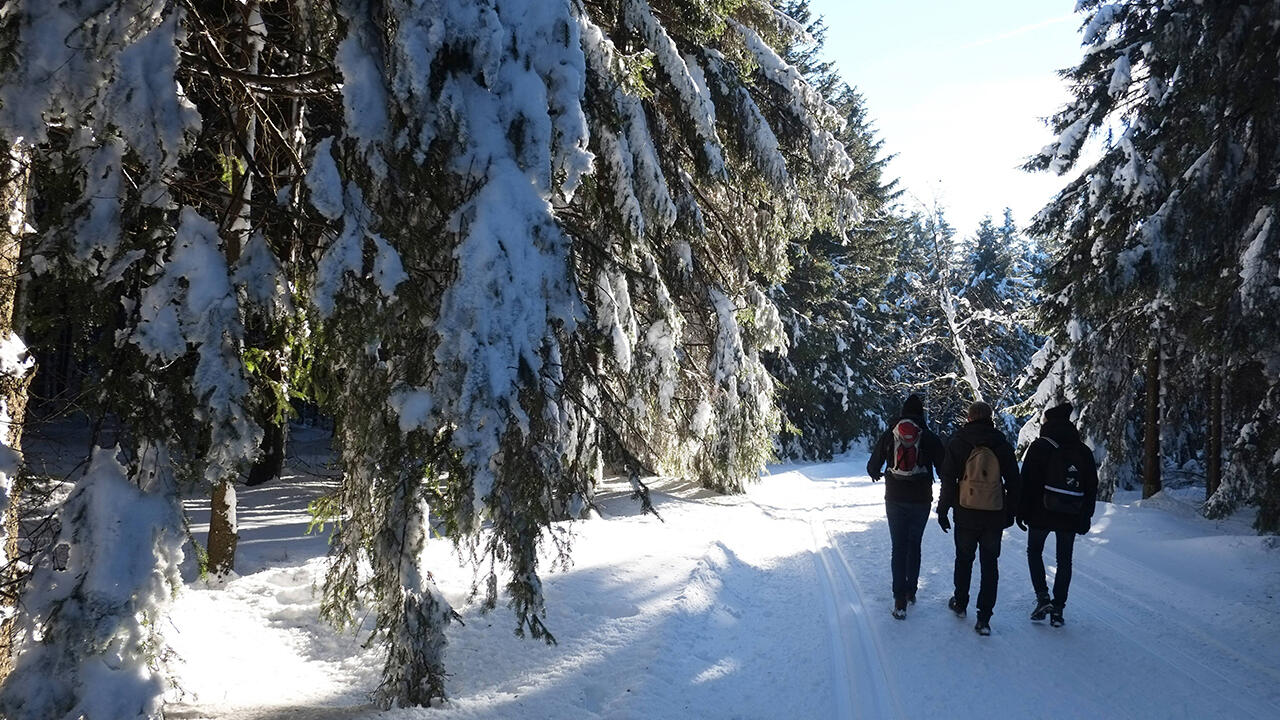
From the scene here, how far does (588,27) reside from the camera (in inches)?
240

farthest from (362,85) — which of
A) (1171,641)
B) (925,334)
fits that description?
(925,334)

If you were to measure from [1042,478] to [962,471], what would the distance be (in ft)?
2.53

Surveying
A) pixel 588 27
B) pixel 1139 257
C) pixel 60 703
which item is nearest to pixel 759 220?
pixel 1139 257

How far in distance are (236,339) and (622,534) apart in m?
6.91

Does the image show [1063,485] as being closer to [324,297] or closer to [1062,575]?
[1062,575]

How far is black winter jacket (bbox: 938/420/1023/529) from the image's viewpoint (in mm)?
6519

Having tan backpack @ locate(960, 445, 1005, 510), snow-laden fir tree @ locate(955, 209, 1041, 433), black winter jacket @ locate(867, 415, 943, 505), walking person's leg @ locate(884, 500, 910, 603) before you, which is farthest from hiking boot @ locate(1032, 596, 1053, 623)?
snow-laden fir tree @ locate(955, 209, 1041, 433)

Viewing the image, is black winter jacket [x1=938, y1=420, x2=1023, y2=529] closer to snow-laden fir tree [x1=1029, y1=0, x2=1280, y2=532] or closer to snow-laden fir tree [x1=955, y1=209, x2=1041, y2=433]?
snow-laden fir tree [x1=1029, y1=0, x2=1280, y2=532]

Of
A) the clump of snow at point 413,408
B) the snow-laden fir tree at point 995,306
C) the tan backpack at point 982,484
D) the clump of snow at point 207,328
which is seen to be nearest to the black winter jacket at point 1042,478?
the tan backpack at point 982,484

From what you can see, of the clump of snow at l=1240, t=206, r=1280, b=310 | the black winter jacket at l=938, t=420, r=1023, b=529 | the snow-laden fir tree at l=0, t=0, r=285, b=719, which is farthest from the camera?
the clump of snow at l=1240, t=206, r=1280, b=310

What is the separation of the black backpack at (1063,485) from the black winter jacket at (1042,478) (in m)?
0.03

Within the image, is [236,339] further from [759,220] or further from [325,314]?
[759,220]

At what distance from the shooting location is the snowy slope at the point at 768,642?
16.1 ft

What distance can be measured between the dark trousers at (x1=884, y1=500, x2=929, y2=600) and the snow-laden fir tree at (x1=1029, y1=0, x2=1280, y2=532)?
3.75 m
